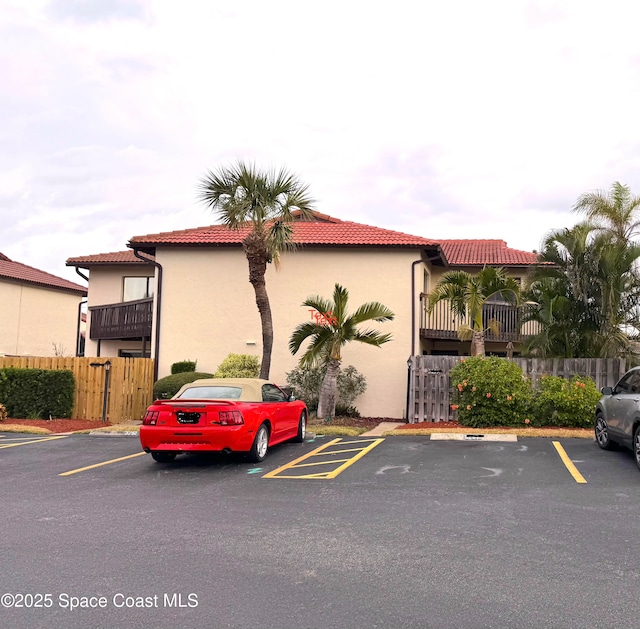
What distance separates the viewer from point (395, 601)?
441cm

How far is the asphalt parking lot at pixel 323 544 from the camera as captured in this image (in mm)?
4266

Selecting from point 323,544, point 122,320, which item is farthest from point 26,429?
point 323,544

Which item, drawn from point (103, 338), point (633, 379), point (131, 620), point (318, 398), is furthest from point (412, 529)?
point (103, 338)

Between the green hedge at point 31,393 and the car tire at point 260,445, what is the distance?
9.65 metres

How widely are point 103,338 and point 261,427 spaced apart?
16.9 meters

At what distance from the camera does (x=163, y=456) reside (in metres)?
A: 10.7

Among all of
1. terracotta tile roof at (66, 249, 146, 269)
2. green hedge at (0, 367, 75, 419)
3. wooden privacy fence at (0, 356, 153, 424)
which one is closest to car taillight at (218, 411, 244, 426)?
wooden privacy fence at (0, 356, 153, 424)

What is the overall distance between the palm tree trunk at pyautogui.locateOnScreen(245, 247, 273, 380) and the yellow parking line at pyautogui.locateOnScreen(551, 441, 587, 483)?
810cm

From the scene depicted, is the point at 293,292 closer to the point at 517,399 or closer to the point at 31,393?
the point at 517,399

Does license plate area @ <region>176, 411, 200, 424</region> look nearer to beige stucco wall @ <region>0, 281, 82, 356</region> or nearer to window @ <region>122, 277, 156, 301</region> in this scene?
window @ <region>122, 277, 156, 301</region>

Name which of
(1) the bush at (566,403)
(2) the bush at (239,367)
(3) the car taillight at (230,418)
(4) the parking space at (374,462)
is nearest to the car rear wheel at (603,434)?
(4) the parking space at (374,462)

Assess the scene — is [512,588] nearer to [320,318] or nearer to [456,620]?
[456,620]

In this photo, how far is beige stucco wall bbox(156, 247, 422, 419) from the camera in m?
19.6

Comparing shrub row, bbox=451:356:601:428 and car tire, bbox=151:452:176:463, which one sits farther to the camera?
shrub row, bbox=451:356:601:428
